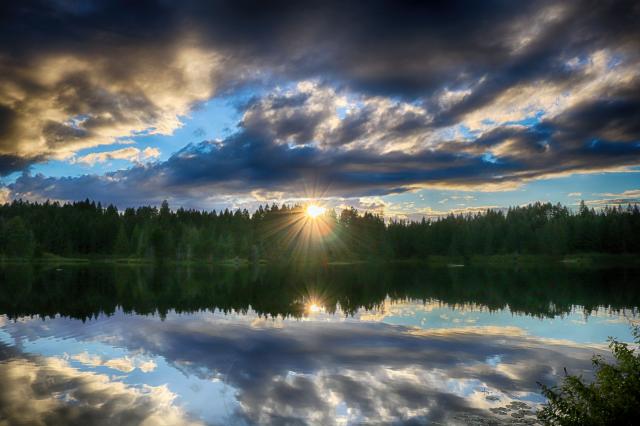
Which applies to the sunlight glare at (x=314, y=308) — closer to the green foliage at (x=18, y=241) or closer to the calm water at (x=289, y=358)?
the calm water at (x=289, y=358)

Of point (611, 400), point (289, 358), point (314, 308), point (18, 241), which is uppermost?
point (18, 241)

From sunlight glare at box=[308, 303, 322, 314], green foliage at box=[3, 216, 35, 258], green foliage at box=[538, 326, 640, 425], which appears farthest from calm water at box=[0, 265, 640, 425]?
green foliage at box=[3, 216, 35, 258]

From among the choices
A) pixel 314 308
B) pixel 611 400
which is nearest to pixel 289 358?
pixel 611 400

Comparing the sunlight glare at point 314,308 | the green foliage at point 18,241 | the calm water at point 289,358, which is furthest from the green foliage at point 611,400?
the green foliage at point 18,241

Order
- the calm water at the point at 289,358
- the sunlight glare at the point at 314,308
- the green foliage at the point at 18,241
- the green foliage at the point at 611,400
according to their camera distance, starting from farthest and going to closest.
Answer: the green foliage at the point at 18,241, the sunlight glare at the point at 314,308, the calm water at the point at 289,358, the green foliage at the point at 611,400

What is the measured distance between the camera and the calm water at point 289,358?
18156mm

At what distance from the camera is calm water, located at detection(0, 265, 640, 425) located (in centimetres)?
1816

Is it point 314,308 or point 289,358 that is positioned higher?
point 289,358

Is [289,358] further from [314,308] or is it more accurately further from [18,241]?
[18,241]

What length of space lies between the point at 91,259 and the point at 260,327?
17958cm

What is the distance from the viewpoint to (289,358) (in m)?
27.5

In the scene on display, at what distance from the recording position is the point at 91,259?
19125cm

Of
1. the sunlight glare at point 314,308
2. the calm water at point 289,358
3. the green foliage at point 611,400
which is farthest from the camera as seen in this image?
the sunlight glare at point 314,308

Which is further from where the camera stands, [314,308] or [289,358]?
[314,308]
